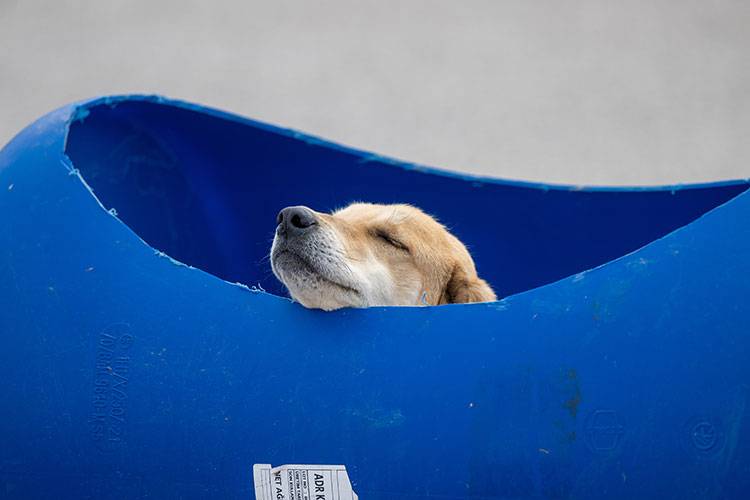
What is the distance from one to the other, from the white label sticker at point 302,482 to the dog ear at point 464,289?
101 cm

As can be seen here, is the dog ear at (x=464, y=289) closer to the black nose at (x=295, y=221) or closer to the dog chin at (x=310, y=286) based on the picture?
the dog chin at (x=310, y=286)

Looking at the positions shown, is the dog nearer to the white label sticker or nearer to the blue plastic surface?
the blue plastic surface

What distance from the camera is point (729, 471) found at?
1.91 metres

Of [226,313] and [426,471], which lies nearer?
[426,471]

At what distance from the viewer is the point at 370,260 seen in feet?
9.09

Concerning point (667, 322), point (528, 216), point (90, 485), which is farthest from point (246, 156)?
point (667, 322)

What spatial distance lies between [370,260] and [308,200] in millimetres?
1179

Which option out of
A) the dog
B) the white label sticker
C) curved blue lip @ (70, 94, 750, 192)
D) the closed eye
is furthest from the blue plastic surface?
curved blue lip @ (70, 94, 750, 192)

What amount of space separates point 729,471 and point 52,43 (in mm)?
6288

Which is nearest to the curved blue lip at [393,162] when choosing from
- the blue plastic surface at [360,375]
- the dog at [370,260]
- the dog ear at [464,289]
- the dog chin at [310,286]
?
the dog at [370,260]

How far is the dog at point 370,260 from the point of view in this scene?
245 centimetres

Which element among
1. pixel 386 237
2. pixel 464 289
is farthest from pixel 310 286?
pixel 464 289

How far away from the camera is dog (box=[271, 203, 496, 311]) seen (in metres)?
2.45

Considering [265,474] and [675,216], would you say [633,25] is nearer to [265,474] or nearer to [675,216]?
[675,216]
